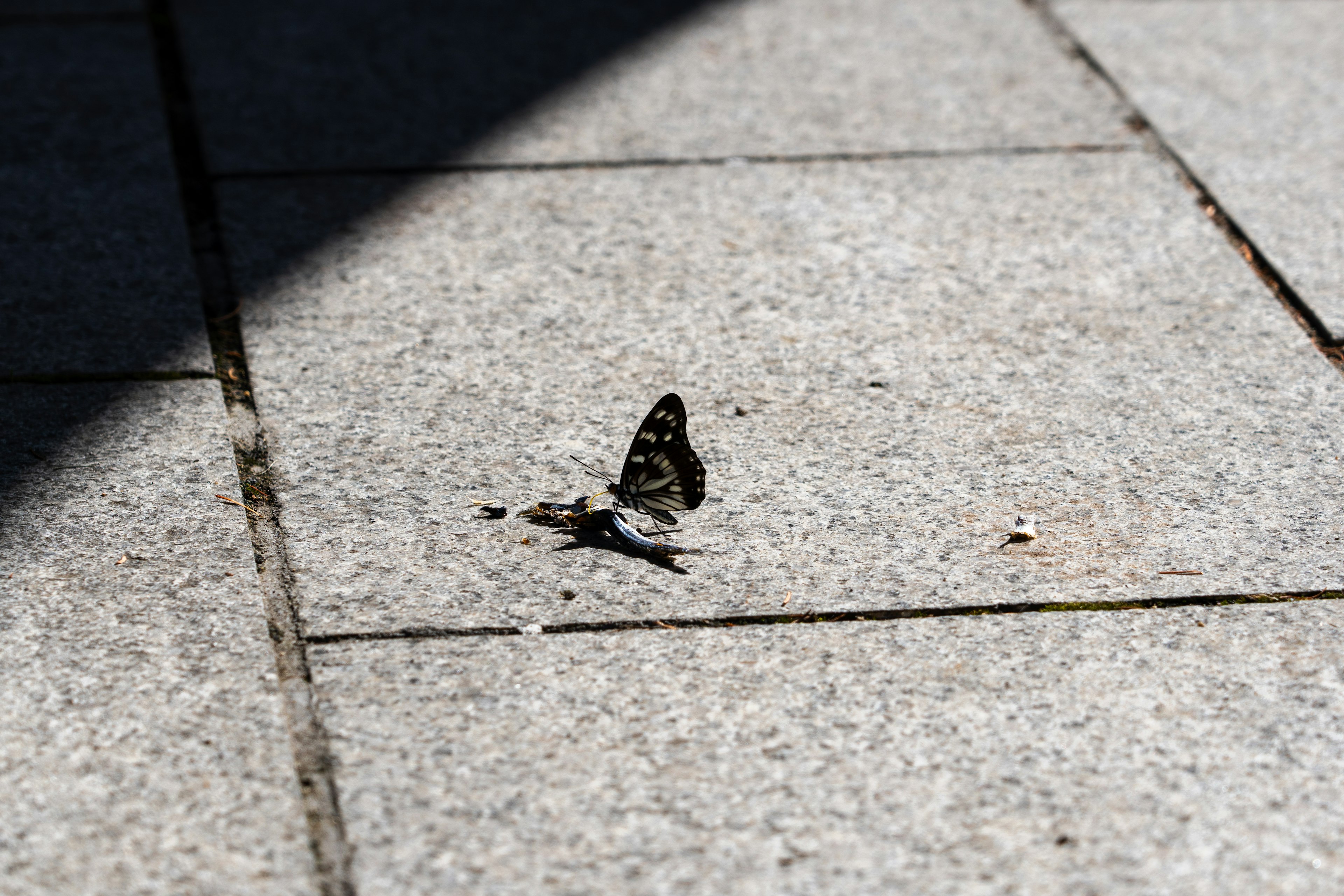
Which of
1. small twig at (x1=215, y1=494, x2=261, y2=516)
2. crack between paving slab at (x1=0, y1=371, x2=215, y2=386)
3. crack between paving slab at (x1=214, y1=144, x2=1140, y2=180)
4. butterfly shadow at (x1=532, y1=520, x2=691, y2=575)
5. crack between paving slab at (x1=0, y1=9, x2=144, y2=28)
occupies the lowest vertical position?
butterfly shadow at (x1=532, y1=520, x2=691, y2=575)

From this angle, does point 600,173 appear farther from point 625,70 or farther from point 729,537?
point 729,537

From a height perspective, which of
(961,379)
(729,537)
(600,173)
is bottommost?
(729,537)

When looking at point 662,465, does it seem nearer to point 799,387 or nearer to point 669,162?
point 799,387

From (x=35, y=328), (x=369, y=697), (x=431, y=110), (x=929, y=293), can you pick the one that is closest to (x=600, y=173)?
(x=431, y=110)

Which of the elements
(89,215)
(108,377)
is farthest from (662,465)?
(89,215)

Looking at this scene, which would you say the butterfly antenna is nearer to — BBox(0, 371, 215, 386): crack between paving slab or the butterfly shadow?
the butterfly shadow

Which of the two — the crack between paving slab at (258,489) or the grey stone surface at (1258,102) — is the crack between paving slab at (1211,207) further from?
the crack between paving slab at (258,489)

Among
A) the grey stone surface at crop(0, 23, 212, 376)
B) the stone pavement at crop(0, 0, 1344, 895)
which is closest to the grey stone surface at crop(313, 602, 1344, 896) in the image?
the stone pavement at crop(0, 0, 1344, 895)

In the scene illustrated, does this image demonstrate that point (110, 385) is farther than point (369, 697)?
Yes
